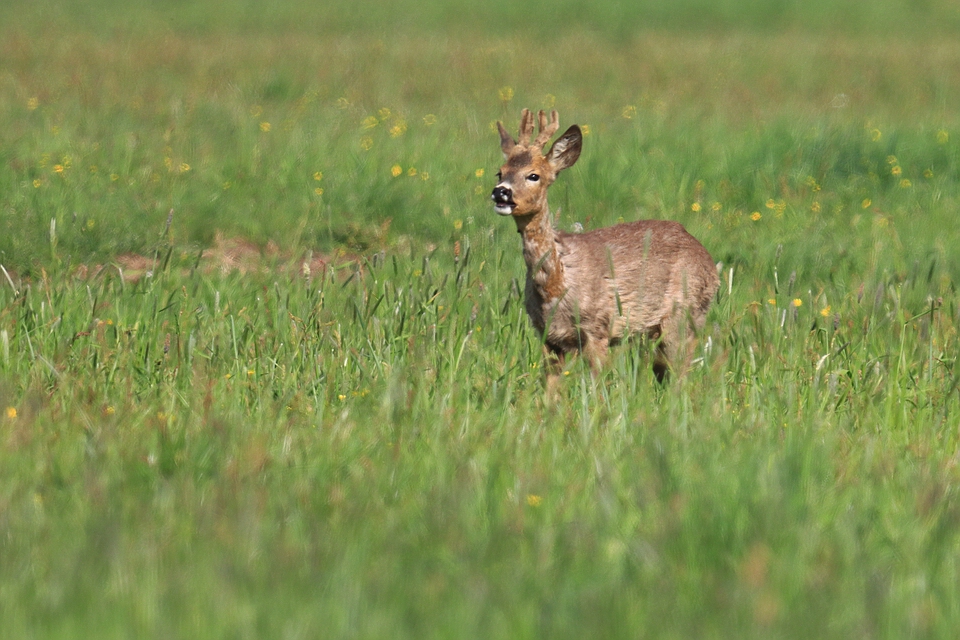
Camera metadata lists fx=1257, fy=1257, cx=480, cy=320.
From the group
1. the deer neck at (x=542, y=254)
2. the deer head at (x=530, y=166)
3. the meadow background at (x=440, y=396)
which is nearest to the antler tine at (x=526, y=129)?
the deer head at (x=530, y=166)

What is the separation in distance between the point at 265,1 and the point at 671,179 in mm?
21459

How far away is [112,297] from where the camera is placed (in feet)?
22.6

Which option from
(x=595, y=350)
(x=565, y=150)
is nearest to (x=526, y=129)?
(x=565, y=150)

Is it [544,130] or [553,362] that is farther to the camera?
[544,130]

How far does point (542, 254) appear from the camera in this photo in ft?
20.5

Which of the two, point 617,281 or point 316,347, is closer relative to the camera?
point 316,347

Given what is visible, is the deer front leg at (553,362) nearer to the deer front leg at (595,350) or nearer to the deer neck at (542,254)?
the deer front leg at (595,350)

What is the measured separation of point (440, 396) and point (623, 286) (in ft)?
6.63

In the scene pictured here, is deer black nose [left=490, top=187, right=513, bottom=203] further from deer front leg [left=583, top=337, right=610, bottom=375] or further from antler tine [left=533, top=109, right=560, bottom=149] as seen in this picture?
deer front leg [left=583, top=337, right=610, bottom=375]

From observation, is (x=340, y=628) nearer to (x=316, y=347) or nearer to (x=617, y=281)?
(x=316, y=347)

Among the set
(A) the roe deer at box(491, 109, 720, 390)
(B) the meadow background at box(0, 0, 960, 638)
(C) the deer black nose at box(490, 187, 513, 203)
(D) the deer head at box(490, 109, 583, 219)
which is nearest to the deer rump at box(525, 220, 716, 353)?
(A) the roe deer at box(491, 109, 720, 390)

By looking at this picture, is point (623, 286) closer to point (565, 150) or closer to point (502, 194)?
point (565, 150)

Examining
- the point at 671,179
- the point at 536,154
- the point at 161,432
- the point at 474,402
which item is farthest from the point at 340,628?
the point at 671,179

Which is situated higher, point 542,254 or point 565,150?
point 565,150
